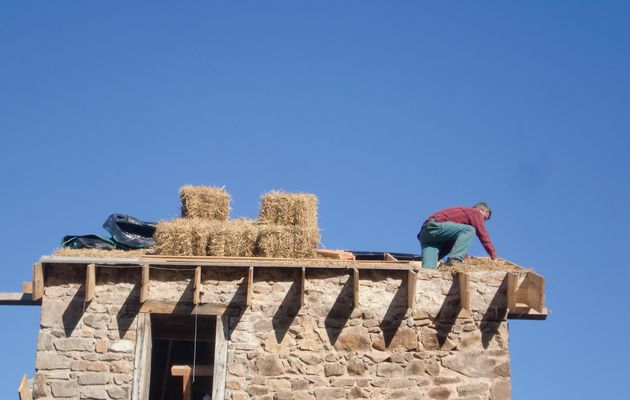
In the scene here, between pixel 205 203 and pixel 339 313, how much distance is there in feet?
11.8

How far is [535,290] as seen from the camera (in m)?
16.5

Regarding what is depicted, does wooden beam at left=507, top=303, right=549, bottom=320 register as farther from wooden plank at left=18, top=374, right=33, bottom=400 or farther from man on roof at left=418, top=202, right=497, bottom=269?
wooden plank at left=18, top=374, right=33, bottom=400

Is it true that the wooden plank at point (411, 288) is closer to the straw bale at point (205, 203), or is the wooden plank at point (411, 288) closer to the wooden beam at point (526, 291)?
the wooden beam at point (526, 291)

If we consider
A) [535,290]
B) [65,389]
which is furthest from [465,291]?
[65,389]

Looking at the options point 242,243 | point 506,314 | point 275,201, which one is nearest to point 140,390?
point 242,243

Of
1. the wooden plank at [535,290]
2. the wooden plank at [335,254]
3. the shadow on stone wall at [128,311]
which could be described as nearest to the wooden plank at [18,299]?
the shadow on stone wall at [128,311]

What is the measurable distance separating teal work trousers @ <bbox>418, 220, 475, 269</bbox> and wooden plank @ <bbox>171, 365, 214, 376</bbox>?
375cm

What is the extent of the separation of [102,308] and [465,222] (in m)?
5.95

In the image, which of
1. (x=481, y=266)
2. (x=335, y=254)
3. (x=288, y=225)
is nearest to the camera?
(x=481, y=266)

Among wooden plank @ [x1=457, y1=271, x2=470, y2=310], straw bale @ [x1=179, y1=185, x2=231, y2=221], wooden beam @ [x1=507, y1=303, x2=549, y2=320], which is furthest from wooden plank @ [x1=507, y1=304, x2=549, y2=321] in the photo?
straw bale @ [x1=179, y1=185, x2=231, y2=221]

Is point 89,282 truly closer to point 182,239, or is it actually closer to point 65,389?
point 65,389

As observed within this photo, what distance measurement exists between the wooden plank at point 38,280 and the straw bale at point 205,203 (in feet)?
10.0

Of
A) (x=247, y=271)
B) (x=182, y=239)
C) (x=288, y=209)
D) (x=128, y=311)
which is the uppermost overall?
(x=288, y=209)

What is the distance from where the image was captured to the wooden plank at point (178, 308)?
1642 cm
